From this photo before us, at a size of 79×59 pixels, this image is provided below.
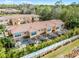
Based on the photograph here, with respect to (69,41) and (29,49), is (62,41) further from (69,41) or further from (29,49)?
(29,49)

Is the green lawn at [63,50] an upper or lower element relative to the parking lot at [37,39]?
lower

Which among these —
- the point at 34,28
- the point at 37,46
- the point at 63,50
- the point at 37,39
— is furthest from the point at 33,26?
the point at 63,50

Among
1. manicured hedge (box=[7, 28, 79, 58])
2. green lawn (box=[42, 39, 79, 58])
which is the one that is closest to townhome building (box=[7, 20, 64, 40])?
manicured hedge (box=[7, 28, 79, 58])

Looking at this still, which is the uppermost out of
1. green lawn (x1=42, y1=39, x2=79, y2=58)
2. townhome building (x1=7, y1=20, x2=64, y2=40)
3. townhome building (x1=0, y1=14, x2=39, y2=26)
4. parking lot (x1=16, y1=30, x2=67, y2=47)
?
townhome building (x1=0, y1=14, x2=39, y2=26)

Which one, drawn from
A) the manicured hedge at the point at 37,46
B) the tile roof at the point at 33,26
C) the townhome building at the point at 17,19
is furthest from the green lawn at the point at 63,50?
the townhome building at the point at 17,19

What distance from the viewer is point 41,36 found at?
3.26 meters

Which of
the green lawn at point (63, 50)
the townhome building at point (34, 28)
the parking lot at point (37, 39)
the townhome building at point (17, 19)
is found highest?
the townhome building at point (17, 19)

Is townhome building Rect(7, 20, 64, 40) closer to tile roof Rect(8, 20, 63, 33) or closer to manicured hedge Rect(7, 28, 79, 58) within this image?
tile roof Rect(8, 20, 63, 33)

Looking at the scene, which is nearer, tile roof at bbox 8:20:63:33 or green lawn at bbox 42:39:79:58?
tile roof at bbox 8:20:63:33

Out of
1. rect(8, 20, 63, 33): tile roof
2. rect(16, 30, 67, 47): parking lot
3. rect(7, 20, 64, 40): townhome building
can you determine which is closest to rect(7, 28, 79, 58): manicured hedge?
rect(16, 30, 67, 47): parking lot

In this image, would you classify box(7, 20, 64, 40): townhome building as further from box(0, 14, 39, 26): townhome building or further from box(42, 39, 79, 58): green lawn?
box(42, 39, 79, 58): green lawn

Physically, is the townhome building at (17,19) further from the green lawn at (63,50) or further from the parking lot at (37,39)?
the green lawn at (63,50)

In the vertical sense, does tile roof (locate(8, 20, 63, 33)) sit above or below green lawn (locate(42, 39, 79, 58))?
above

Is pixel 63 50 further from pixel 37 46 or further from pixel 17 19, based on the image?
pixel 17 19
